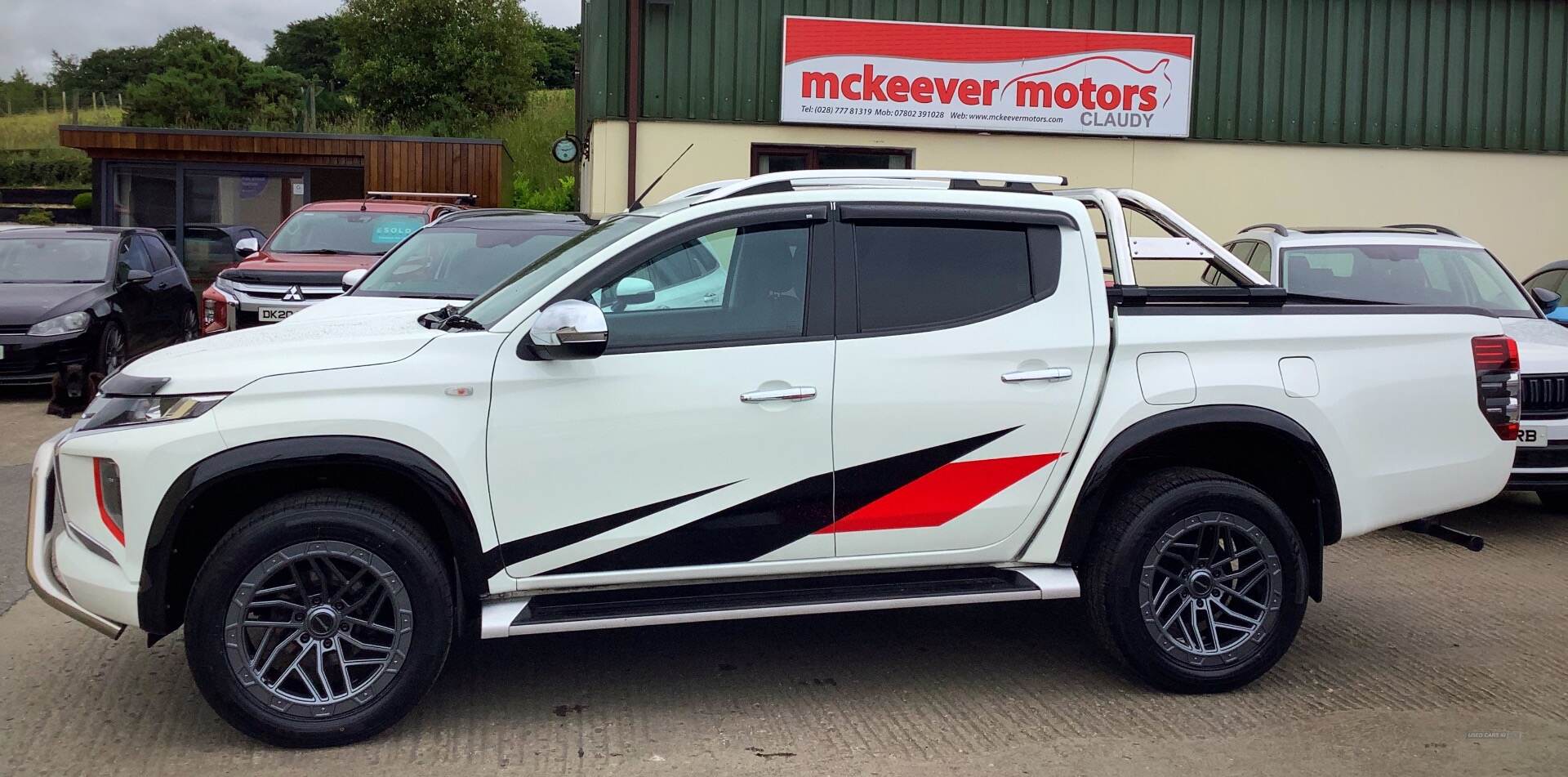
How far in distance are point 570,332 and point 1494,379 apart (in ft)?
11.3

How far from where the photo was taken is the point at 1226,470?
5242 mm

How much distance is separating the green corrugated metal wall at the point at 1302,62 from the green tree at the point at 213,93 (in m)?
25.9

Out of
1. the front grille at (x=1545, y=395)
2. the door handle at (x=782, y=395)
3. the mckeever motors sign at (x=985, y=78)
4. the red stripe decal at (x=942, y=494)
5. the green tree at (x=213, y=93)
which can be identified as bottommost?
the red stripe decal at (x=942, y=494)

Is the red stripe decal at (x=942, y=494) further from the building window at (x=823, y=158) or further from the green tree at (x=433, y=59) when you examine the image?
the green tree at (x=433, y=59)

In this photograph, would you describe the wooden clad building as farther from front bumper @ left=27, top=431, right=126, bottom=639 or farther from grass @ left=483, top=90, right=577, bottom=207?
front bumper @ left=27, top=431, right=126, bottom=639

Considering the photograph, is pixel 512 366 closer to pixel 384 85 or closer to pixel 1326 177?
pixel 1326 177

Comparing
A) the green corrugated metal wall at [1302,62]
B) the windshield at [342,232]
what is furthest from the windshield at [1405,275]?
the windshield at [342,232]

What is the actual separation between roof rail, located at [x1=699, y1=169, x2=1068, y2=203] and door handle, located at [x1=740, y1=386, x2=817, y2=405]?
76 cm

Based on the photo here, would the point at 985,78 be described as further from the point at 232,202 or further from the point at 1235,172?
the point at 232,202

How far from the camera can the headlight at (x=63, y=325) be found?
11844 millimetres

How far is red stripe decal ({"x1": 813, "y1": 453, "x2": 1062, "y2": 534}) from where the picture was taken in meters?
4.67

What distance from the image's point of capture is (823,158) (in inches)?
621

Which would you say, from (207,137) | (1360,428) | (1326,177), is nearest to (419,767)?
(1360,428)

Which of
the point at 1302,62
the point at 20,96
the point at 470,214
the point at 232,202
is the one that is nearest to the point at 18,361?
the point at 470,214
